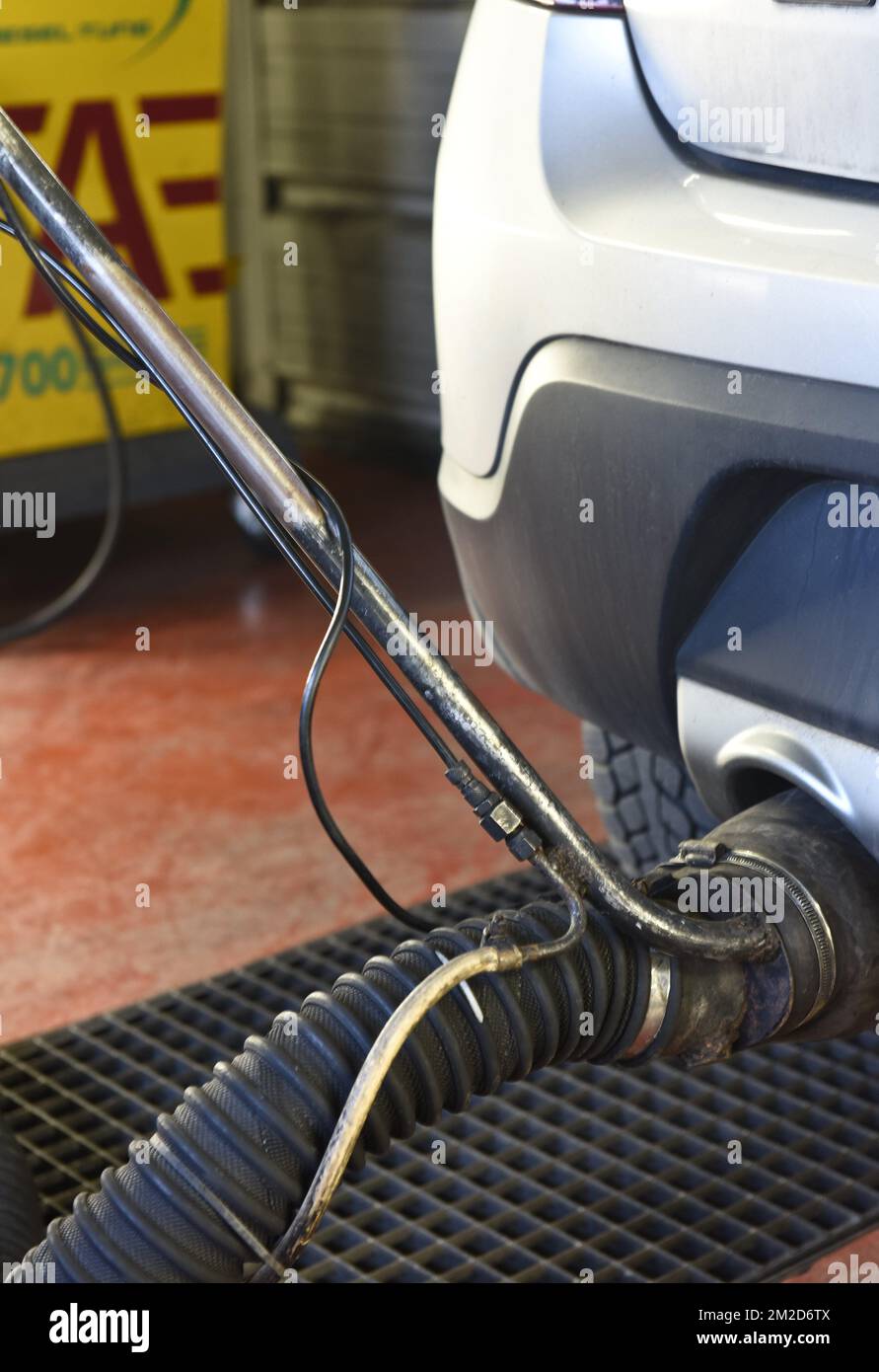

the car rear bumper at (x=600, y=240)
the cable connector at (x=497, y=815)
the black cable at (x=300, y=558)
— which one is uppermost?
the car rear bumper at (x=600, y=240)

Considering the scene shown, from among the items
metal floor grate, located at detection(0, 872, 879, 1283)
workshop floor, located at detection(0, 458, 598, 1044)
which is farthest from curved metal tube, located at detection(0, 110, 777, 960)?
workshop floor, located at detection(0, 458, 598, 1044)

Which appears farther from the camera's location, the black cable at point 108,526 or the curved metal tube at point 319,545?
the black cable at point 108,526

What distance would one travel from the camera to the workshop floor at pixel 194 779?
2475 mm

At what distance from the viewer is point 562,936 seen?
1.40 metres

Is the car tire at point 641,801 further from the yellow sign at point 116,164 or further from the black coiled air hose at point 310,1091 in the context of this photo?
the yellow sign at point 116,164

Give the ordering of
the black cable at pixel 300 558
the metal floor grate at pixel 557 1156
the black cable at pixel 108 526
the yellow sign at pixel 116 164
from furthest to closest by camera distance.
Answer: the yellow sign at pixel 116 164, the black cable at pixel 108 526, the metal floor grate at pixel 557 1156, the black cable at pixel 300 558

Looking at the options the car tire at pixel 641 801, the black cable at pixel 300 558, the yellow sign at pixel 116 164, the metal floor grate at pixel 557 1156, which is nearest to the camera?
the black cable at pixel 300 558

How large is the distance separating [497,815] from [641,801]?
0.72 m

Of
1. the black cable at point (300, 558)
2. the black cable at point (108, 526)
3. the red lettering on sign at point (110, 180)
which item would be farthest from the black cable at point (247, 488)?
the red lettering on sign at point (110, 180)

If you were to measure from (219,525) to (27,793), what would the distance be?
6.00 ft

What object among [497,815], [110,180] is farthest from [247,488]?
[110,180]

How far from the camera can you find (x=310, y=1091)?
A: 1.32 meters

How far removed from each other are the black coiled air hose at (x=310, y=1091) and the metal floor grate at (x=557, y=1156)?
39 cm

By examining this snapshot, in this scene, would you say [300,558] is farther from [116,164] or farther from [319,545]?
[116,164]
